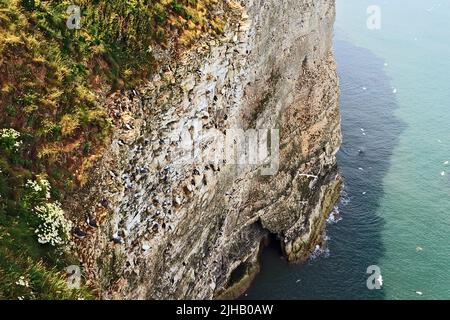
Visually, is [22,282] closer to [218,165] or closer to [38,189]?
[38,189]

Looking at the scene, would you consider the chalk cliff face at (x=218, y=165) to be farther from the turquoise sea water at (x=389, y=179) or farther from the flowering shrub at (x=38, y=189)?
the turquoise sea water at (x=389, y=179)

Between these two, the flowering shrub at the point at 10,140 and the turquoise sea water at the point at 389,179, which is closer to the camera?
the flowering shrub at the point at 10,140

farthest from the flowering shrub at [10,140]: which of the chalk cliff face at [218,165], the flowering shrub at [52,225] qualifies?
the chalk cliff face at [218,165]

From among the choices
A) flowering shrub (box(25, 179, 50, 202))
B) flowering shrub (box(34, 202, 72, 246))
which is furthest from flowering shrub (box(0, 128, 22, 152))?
flowering shrub (box(34, 202, 72, 246))

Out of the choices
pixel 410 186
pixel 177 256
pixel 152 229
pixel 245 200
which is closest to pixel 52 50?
pixel 152 229

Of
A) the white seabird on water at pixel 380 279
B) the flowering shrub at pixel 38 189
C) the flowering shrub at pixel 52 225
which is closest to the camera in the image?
the flowering shrub at pixel 52 225

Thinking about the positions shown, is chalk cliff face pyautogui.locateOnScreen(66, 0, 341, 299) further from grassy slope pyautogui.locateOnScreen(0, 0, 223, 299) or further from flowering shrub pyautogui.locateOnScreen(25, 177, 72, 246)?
grassy slope pyautogui.locateOnScreen(0, 0, 223, 299)
